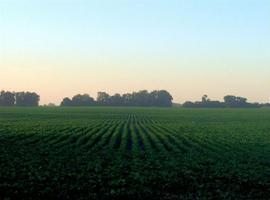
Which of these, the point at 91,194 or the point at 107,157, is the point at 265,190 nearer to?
the point at 91,194

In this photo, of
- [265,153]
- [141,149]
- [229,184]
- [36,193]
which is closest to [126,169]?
[229,184]

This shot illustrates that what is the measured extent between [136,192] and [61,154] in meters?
11.4

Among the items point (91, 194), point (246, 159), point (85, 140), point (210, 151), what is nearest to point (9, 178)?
point (91, 194)

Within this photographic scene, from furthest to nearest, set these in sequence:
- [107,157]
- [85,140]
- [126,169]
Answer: [85,140], [107,157], [126,169]

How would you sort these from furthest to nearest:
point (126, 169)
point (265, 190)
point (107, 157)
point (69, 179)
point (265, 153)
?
point (265, 153) → point (107, 157) → point (126, 169) → point (69, 179) → point (265, 190)

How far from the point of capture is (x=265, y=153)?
29.2 metres

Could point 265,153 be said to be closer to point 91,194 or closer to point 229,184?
point 229,184

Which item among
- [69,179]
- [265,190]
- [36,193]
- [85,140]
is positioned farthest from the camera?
[85,140]

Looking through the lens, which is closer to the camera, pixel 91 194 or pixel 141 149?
pixel 91 194

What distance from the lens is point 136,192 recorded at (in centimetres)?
1559

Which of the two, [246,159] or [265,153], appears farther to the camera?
[265,153]

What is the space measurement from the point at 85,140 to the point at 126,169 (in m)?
16.4

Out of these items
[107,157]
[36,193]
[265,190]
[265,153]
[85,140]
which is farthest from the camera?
[85,140]

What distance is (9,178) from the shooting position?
17.5m
